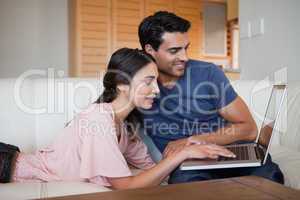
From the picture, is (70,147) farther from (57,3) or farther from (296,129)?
(57,3)

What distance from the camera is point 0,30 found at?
3.18m

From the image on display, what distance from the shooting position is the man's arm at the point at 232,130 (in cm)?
116

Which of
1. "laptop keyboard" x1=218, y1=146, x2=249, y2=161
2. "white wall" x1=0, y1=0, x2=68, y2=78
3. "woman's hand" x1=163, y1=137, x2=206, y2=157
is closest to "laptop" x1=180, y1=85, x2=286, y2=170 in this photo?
"laptop keyboard" x1=218, y1=146, x2=249, y2=161

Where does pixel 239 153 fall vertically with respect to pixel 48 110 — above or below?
below

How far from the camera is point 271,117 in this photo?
1203mm

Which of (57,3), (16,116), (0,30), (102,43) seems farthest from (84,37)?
(16,116)

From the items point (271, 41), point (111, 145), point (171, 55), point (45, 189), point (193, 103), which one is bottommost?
point (45, 189)

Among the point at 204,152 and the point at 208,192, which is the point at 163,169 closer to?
the point at 204,152

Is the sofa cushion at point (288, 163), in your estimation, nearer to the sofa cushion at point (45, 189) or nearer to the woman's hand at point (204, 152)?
the woman's hand at point (204, 152)

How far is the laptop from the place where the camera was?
0.91m

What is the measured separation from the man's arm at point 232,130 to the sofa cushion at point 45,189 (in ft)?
1.18

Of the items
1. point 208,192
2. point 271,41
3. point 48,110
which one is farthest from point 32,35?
point 208,192

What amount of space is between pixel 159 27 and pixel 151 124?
0.35 metres

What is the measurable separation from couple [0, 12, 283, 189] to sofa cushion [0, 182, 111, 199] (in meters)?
0.07
